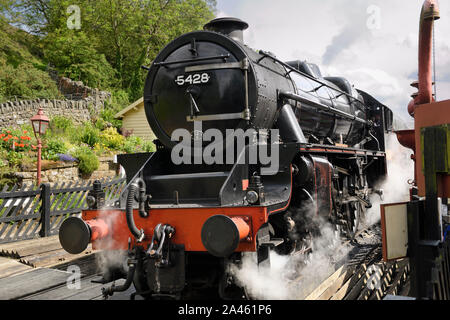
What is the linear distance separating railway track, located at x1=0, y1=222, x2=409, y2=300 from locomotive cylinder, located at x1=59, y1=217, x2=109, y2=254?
460 millimetres

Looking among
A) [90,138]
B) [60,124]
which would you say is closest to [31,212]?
[90,138]

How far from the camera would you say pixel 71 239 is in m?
3.60

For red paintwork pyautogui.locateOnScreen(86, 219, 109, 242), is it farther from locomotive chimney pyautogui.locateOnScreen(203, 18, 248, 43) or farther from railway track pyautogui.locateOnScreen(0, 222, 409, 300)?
locomotive chimney pyautogui.locateOnScreen(203, 18, 248, 43)

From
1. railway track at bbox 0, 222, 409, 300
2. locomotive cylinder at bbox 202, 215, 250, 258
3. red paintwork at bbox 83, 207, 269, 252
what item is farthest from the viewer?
railway track at bbox 0, 222, 409, 300

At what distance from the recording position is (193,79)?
13.9 feet

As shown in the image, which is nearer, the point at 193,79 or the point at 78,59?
the point at 193,79

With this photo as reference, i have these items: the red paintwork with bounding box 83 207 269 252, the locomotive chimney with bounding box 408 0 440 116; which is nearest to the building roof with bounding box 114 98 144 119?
the red paintwork with bounding box 83 207 269 252

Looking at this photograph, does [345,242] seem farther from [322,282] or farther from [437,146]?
[437,146]

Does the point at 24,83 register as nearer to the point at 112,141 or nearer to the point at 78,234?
the point at 112,141

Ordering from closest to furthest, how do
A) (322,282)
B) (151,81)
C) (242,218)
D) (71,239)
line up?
(242,218)
(71,239)
(322,282)
(151,81)

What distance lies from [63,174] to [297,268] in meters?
9.59

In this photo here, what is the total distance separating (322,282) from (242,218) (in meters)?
1.61

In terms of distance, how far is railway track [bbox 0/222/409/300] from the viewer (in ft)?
13.7
